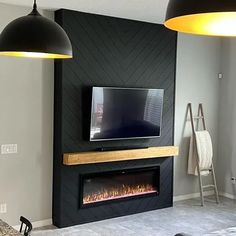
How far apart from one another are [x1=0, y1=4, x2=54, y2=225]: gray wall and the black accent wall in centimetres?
12

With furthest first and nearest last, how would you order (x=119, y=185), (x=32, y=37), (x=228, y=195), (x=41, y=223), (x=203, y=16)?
(x=228, y=195), (x=119, y=185), (x=41, y=223), (x=32, y=37), (x=203, y=16)

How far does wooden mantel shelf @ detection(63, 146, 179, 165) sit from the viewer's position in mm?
4637

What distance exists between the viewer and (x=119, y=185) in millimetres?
5293

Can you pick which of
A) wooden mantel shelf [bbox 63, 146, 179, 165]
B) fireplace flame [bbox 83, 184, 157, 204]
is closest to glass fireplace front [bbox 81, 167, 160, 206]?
fireplace flame [bbox 83, 184, 157, 204]

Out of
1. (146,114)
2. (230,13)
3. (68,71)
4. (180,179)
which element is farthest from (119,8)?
(230,13)

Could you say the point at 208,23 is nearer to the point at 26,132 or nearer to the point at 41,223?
the point at 26,132

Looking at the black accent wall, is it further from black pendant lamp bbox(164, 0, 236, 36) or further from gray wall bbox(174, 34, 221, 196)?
black pendant lamp bbox(164, 0, 236, 36)

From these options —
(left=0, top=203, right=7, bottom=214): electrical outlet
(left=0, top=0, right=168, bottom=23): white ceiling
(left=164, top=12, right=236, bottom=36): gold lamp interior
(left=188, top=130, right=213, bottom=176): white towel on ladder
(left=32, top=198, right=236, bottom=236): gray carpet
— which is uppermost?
(left=0, top=0, right=168, bottom=23): white ceiling

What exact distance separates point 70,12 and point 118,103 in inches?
48.9

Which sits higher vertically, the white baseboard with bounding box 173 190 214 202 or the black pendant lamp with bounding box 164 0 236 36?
the black pendant lamp with bounding box 164 0 236 36

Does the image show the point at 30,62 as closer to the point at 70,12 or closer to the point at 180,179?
the point at 70,12

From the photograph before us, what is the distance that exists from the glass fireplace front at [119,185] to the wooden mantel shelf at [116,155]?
25cm

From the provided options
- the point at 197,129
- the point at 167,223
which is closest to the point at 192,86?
the point at 197,129

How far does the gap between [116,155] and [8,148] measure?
52.0 inches
